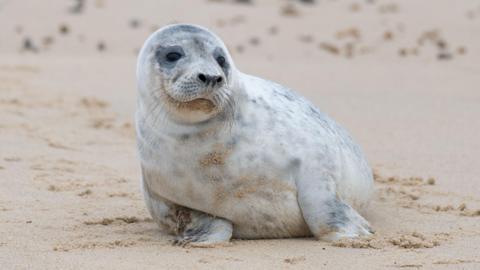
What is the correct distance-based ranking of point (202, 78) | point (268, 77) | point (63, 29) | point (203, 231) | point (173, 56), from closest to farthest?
point (202, 78), point (173, 56), point (203, 231), point (268, 77), point (63, 29)

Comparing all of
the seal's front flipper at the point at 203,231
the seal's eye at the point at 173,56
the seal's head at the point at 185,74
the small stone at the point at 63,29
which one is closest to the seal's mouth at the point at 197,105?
the seal's head at the point at 185,74

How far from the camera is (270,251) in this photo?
4.45 metres

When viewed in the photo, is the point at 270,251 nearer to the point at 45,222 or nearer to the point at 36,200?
the point at 45,222

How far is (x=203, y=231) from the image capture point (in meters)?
4.67

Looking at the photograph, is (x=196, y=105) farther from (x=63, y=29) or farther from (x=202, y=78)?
(x=63, y=29)

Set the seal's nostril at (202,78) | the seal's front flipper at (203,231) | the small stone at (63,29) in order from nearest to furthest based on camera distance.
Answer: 1. the seal's nostril at (202,78)
2. the seal's front flipper at (203,231)
3. the small stone at (63,29)

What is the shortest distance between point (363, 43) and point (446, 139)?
13.9 feet

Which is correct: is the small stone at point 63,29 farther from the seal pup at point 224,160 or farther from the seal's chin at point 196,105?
the seal's chin at point 196,105

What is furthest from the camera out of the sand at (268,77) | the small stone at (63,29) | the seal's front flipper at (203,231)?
the small stone at (63,29)

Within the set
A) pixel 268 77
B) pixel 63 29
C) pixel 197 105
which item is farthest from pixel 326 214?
pixel 63 29

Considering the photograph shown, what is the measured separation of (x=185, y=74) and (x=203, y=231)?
0.72 metres

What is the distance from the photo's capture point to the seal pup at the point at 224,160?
14.8ft

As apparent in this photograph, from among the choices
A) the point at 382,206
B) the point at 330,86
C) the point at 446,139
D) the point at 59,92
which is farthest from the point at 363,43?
the point at 382,206

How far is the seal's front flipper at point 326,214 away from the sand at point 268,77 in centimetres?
8
